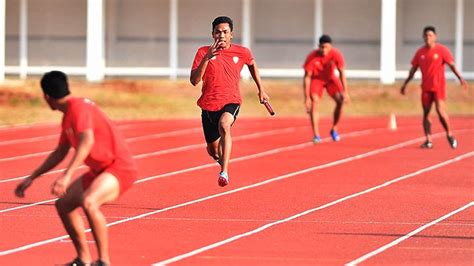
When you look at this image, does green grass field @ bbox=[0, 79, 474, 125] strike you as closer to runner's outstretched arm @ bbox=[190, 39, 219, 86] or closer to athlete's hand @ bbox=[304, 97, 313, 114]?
athlete's hand @ bbox=[304, 97, 313, 114]

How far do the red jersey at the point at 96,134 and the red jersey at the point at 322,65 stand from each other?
53.4 feet

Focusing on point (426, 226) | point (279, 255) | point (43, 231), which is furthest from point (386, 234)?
point (43, 231)

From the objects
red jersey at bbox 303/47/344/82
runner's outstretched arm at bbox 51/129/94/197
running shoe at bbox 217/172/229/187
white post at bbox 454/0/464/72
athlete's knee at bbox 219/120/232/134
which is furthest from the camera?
white post at bbox 454/0/464/72

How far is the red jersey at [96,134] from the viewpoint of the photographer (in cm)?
1040

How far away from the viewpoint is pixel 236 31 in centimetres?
4188

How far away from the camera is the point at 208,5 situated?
41.7m

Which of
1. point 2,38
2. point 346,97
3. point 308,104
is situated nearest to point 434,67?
point 346,97

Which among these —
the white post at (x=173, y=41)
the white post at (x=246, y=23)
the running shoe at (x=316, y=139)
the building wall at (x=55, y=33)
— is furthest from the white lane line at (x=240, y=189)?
the building wall at (x=55, y=33)

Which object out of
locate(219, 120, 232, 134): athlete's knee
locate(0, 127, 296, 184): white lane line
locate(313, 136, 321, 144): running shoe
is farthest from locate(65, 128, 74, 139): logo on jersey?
locate(313, 136, 321, 144): running shoe

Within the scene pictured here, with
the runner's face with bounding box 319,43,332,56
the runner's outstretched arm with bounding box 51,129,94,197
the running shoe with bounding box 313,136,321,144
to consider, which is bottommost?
the running shoe with bounding box 313,136,321,144

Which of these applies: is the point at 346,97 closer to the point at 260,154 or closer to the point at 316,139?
the point at 316,139

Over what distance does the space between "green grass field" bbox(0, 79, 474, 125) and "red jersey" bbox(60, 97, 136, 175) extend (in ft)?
77.5

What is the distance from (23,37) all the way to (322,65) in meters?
16.3

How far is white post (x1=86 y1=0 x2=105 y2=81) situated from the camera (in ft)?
131
